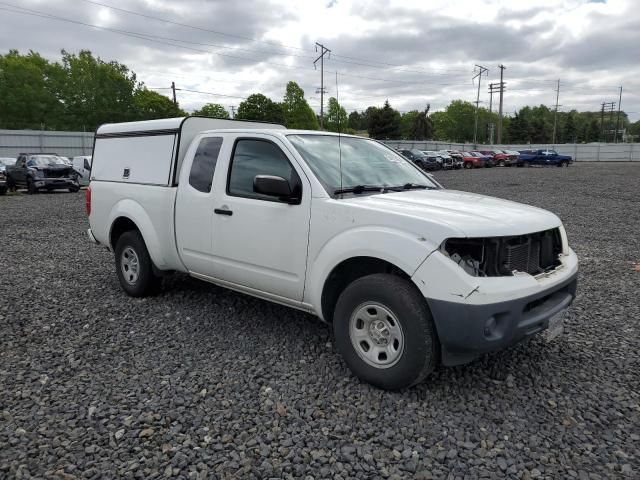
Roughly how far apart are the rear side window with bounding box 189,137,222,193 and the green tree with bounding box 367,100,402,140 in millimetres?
74731

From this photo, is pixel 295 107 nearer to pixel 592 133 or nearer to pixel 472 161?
pixel 472 161

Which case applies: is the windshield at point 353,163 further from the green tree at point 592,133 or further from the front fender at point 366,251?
the green tree at point 592,133

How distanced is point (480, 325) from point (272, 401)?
146 cm

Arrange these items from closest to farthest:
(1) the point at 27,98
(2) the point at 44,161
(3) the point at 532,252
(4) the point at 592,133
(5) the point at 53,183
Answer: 1. (3) the point at 532,252
2. (5) the point at 53,183
3. (2) the point at 44,161
4. (1) the point at 27,98
5. (4) the point at 592,133

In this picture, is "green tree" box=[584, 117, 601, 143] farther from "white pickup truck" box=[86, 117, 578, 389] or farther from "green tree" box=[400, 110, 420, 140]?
"white pickup truck" box=[86, 117, 578, 389]

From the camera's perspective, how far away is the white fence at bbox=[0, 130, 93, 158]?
36.2 meters

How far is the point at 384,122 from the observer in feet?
258

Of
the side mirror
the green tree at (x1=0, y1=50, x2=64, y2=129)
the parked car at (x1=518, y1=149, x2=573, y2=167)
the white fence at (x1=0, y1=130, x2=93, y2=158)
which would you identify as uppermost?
the green tree at (x1=0, y1=50, x2=64, y2=129)

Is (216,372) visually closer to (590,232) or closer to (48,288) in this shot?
(48,288)

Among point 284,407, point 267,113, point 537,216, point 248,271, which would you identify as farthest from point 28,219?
point 267,113

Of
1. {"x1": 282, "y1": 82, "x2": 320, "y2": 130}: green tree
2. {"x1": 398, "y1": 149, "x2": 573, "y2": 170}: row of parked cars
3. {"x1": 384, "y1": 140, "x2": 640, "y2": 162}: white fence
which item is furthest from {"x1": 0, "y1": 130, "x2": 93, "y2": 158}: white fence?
{"x1": 384, "y1": 140, "x2": 640, "y2": 162}: white fence

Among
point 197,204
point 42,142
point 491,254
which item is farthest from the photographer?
point 42,142

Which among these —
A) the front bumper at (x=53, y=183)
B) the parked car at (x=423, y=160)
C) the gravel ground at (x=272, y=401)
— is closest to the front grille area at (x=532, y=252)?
the gravel ground at (x=272, y=401)

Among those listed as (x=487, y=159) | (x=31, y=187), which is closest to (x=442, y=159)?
(x=487, y=159)
